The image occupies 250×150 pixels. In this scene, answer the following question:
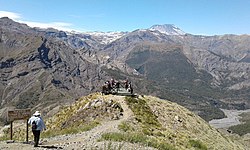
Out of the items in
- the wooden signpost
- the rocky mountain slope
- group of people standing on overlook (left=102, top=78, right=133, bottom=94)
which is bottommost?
the rocky mountain slope

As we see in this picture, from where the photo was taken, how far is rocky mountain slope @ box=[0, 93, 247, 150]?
31297 mm

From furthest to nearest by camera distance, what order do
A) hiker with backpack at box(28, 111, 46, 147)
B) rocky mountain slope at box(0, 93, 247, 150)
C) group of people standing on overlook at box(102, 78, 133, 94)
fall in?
group of people standing on overlook at box(102, 78, 133, 94) < rocky mountain slope at box(0, 93, 247, 150) < hiker with backpack at box(28, 111, 46, 147)

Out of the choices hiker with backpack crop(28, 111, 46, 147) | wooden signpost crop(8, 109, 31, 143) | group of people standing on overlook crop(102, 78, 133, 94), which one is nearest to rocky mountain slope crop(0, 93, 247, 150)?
hiker with backpack crop(28, 111, 46, 147)

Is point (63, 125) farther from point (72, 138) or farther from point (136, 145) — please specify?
point (136, 145)

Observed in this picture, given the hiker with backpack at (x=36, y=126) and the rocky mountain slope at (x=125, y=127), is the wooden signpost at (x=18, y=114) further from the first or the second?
the hiker with backpack at (x=36, y=126)

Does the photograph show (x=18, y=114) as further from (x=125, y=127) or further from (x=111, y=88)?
(x=111, y=88)

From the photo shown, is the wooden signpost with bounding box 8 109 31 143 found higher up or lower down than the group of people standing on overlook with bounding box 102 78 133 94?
higher up

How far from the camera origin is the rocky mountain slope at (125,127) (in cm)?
3130

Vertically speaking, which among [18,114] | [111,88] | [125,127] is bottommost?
Result: [125,127]

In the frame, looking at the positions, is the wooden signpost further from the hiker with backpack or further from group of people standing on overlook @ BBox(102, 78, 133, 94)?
group of people standing on overlook @ BBox(102, 78, 133, 94)

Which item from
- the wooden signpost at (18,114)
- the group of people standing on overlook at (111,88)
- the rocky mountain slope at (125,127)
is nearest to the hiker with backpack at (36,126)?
the rocky mountain slope at (125,127)

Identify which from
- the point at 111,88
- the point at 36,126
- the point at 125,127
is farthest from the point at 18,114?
the point at 111,88

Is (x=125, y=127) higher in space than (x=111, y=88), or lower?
lower

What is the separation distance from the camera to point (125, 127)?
38.6m
